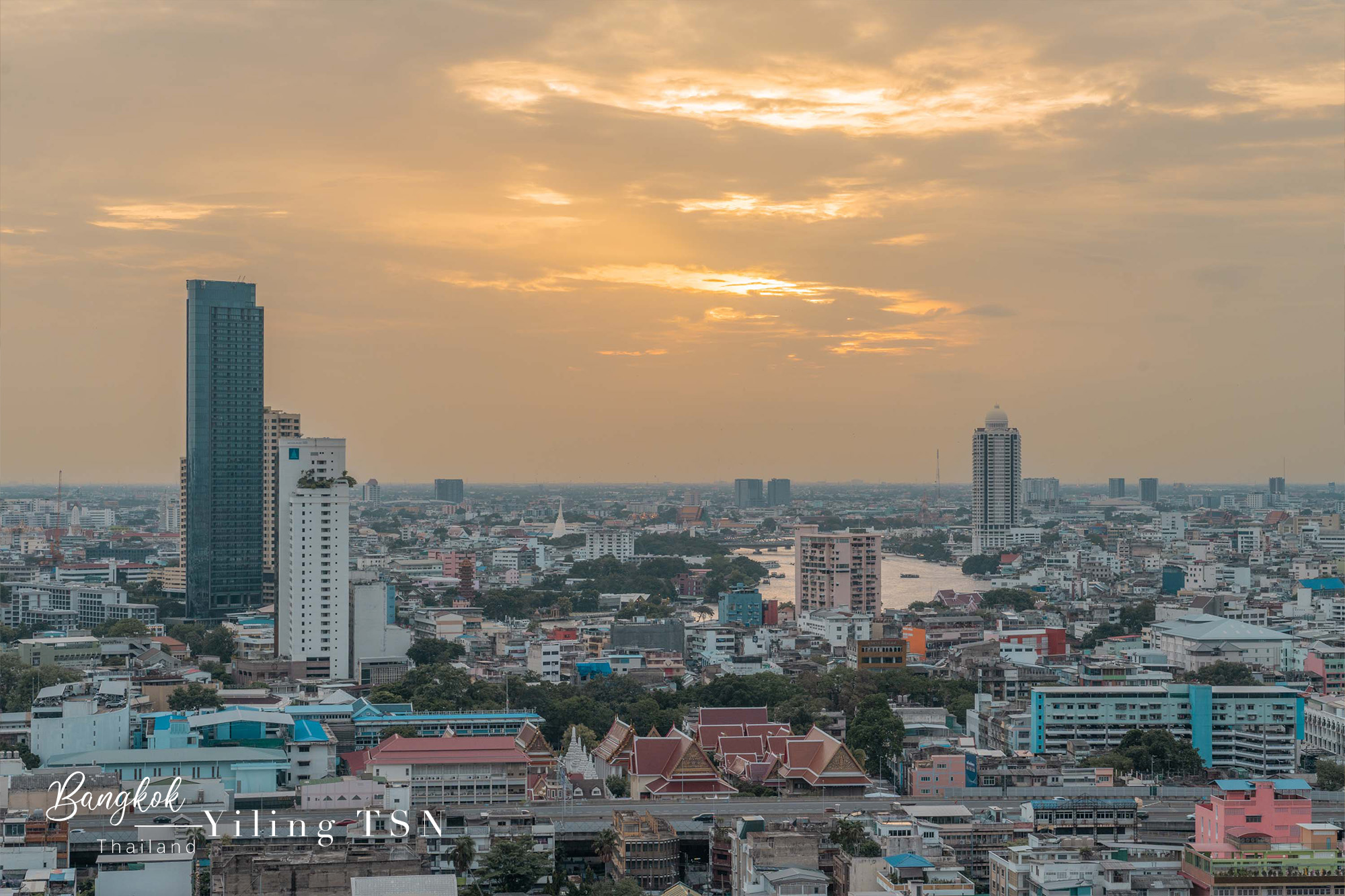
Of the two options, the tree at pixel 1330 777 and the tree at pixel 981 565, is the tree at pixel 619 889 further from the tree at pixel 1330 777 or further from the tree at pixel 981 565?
the tree at pixel 981 565

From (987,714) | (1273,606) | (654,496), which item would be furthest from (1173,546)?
(654,496)

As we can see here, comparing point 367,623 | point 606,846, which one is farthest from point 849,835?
point 367,623

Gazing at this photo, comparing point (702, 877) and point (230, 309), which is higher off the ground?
point (230, 309)

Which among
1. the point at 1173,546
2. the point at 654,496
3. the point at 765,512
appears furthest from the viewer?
the point at 654,496

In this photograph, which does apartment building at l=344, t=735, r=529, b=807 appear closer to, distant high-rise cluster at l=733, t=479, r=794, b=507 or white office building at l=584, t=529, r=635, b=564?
white office building at l=584, t=529, r=635, b=564

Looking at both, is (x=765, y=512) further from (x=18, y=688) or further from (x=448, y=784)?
(x=448, y=784)

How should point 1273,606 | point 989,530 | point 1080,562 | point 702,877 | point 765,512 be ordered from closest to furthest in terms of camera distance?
point 702,877, point 1273,606, point 1080,562, point 989,530, point 765,512

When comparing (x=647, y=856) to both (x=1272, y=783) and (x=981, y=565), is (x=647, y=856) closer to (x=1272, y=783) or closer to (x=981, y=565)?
(x=1272, y=783)
